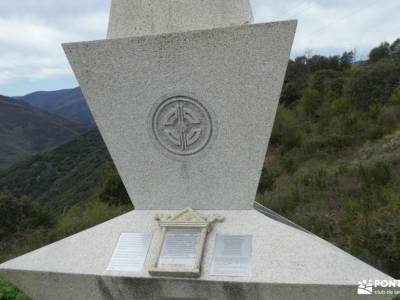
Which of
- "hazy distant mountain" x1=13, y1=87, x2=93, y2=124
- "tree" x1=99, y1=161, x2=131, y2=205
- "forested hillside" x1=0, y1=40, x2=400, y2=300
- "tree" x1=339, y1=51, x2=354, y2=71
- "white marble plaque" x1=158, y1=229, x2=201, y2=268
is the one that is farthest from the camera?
"hazy distant mountain" x1=13, y1=87, x2=93, y2=124

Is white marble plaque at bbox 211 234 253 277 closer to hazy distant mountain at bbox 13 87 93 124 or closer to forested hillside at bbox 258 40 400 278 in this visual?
forested hillside at bbox 258 40 400 278

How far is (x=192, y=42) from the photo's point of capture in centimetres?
298

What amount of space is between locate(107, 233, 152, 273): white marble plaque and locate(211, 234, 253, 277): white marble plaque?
56 cm

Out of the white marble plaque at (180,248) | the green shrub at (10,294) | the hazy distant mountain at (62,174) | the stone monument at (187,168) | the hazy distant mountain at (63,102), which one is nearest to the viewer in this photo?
the stone monument at (187,168)

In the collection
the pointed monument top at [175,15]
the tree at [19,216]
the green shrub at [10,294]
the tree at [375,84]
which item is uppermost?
the tree at [375,84]

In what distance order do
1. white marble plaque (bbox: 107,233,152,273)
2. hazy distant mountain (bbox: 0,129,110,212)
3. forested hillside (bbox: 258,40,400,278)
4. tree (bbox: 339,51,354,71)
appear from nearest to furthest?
white marble plaque (bbox: 107,233,152,273), forested hillside (bbox: 258,40,400,278), hazy distant mountain (bbox: 0,129,110,212), tree (bbox: 339,51,354,71)

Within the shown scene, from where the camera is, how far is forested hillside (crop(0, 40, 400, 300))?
5668mm

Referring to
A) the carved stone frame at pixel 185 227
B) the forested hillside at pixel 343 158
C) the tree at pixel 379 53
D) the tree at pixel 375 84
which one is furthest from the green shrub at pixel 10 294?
the tree at pixel 379 53

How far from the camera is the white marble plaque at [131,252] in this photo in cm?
313

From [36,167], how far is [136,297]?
3392cm

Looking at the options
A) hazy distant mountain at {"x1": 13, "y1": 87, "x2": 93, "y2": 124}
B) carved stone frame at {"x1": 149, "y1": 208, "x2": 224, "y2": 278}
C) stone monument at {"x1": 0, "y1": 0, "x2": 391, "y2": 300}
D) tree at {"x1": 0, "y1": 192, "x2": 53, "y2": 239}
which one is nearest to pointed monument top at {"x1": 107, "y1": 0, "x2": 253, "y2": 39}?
stone monument at {"x1": 0, "y1": 0, "x2": 391, "y2": 300}

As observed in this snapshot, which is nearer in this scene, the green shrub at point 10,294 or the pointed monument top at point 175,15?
the pointed monument top at point 175,15

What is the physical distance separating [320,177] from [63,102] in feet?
431

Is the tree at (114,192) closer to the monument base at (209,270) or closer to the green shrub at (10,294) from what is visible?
the green shrub at (10,294)
